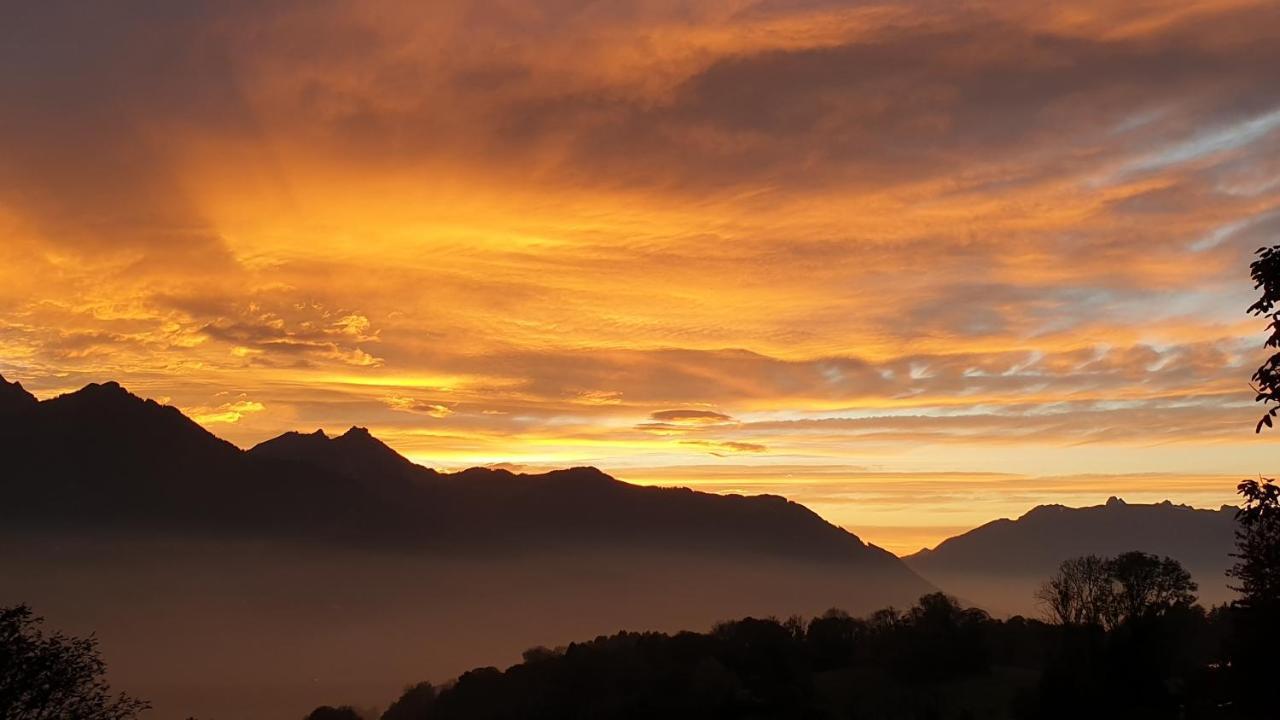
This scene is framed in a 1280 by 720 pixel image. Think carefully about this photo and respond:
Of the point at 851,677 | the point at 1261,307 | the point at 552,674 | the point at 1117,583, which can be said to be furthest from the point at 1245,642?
the point at 552,674

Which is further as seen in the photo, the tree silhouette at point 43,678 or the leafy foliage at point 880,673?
the leafy foliage at point 880,673

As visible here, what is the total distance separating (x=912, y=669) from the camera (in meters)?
134

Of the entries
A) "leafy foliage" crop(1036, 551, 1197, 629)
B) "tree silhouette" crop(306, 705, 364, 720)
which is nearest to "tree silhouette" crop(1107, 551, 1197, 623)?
"leafy foliage" crop(1036, 551, 1197, 629)

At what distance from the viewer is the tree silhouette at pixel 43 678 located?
41.2 metres

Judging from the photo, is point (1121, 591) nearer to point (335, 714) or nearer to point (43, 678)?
point (43, 678)

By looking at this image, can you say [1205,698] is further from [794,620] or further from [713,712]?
[794,620]

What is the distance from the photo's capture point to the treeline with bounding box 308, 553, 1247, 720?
3907 inches

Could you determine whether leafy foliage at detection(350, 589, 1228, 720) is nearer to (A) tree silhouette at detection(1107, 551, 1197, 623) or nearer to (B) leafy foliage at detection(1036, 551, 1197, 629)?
(A) tree silhouette at detection(1107, 551, 1197, 623)

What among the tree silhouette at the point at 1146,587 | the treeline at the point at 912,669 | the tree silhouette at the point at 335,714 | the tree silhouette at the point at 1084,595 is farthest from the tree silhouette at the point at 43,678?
the tree silhouette at the point at 335,714

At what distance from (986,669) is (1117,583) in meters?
20.0

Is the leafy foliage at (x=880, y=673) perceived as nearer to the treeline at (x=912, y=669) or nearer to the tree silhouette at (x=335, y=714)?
the treeline at (x=912, y=669)

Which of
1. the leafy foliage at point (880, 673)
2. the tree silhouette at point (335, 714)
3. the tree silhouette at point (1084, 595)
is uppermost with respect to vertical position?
the tree silhouette at point (1084, 595)

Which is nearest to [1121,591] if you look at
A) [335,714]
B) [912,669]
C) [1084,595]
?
[1084,595]

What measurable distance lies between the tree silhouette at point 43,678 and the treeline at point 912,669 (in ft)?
232
